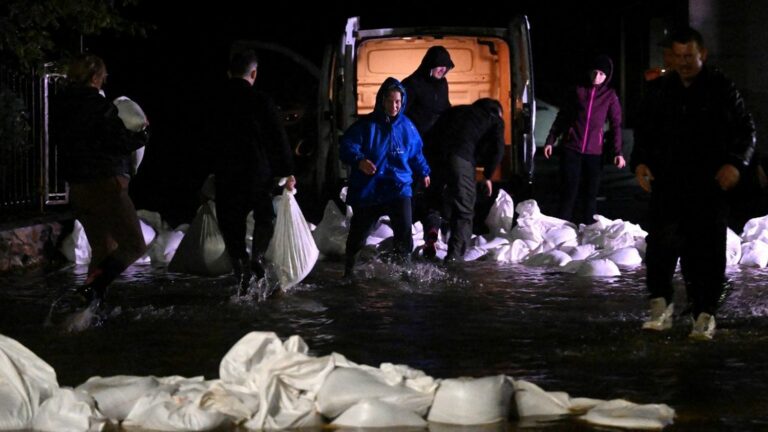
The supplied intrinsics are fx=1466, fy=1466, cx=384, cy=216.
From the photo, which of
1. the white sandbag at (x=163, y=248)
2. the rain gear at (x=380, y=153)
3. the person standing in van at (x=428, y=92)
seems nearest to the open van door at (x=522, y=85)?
the person standing in van at (x=428, y=92)

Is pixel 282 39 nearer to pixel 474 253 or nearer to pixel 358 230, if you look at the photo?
pixel 474 253

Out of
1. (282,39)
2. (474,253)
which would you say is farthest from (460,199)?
(282,39)

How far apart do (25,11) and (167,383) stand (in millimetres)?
7568

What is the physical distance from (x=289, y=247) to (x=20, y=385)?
4.13m

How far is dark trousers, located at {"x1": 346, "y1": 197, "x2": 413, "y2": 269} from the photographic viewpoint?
10.8 m

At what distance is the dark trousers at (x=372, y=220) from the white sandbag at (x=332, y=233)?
4.50 feet

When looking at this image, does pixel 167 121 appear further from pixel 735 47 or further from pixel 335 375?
pixel 335 375

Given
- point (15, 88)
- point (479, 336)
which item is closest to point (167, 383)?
point (479, 336)

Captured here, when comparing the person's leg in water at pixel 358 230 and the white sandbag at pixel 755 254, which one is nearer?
the person's leg in water at pixel 358 230

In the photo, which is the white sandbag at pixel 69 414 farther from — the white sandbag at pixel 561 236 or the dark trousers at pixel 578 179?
the dark trousers at pixel 578 179

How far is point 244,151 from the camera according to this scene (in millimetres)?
9477

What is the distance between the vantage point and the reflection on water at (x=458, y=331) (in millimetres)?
6691

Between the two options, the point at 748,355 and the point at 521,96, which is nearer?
the point at 748,355

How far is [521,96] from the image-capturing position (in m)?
13.2
